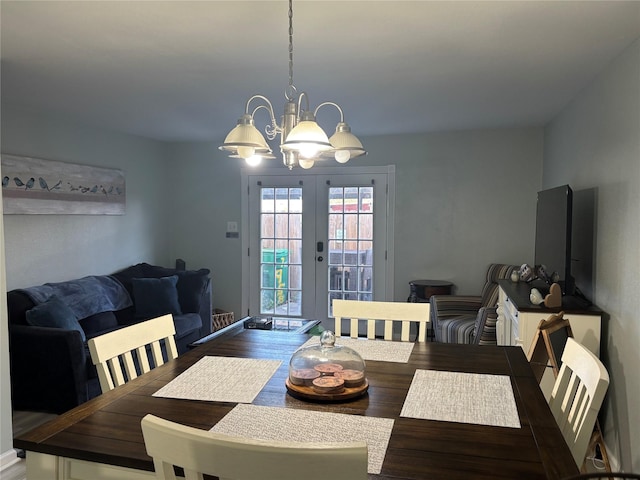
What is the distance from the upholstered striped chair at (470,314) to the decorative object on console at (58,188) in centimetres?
333

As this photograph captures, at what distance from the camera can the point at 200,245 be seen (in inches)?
250

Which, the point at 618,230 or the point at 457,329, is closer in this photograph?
the point at 618,230

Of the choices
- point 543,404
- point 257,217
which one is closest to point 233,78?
point 543,404

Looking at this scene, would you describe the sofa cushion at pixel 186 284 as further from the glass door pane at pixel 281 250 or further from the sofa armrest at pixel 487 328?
the sofa armrest at pixel 487 328

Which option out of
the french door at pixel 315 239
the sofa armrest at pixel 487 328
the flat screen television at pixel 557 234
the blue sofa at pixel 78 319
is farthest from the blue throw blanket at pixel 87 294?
the flat screen television at pixel 557 234

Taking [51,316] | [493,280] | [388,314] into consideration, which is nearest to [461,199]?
[493,280]

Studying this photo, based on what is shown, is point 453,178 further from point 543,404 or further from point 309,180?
point 543,404

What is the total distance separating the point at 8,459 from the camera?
287 centimetres

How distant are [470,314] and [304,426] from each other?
376 cm

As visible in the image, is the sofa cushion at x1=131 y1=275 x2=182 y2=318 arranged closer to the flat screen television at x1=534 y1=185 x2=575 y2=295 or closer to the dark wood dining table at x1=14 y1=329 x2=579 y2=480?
the dark wood dining table at x1=14 y1=329 x2=579 y2=480

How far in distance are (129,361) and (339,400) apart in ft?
3.00

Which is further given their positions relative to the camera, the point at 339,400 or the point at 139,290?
the point at 139,290

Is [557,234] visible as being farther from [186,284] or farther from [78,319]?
[78,319]

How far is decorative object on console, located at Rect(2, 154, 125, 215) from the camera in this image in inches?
161
